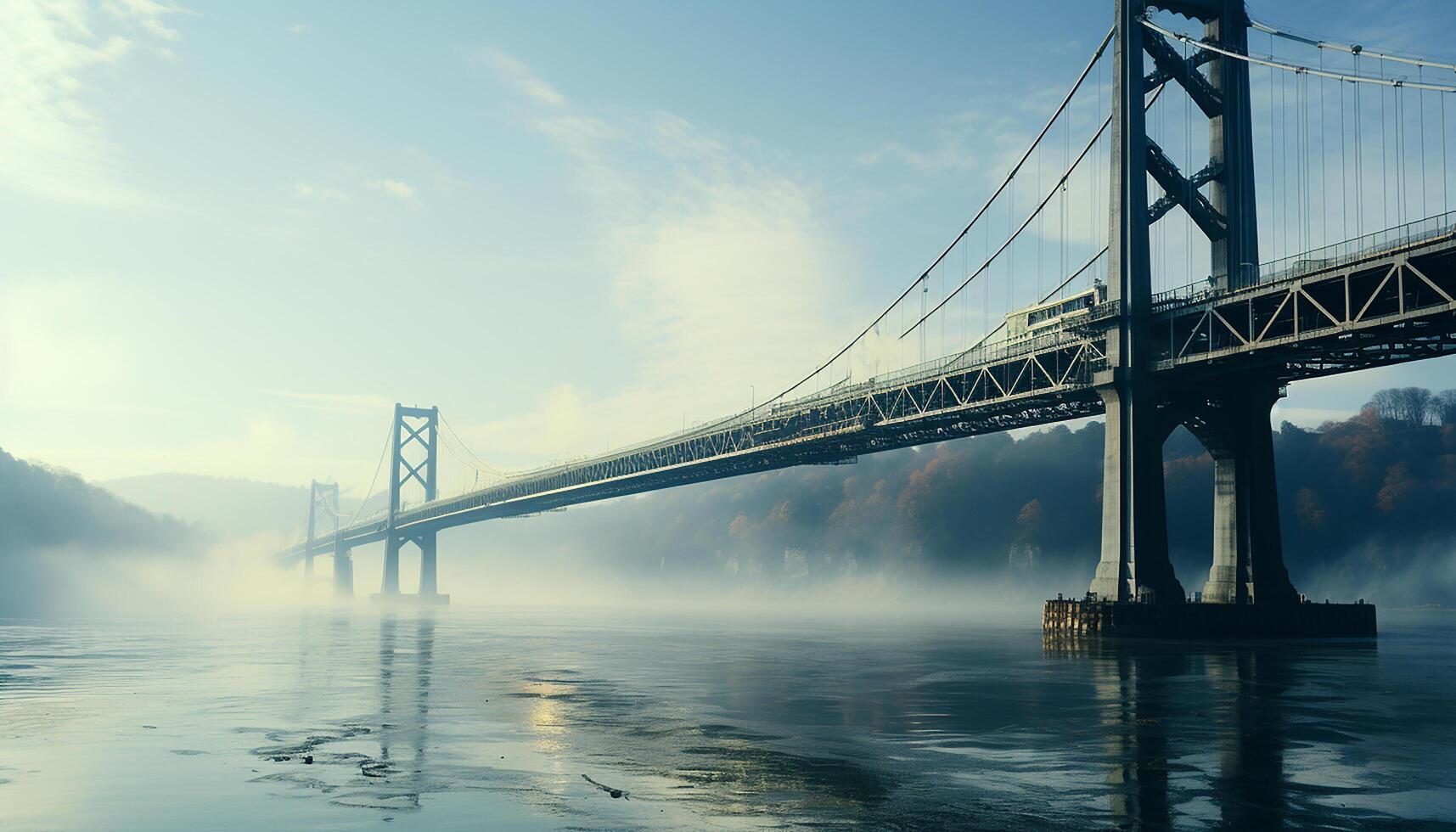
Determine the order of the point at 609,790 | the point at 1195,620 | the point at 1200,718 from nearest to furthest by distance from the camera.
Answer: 1. the point at 609,790
2. the point at 1200,718
3. the point at 1195,620

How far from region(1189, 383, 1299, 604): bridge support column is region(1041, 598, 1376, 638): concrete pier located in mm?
1016

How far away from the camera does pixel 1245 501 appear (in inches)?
2381

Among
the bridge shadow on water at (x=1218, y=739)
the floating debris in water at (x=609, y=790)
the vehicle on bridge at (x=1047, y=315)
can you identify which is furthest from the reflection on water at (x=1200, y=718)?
the vehicle on bridge at (x=1047, y=315)

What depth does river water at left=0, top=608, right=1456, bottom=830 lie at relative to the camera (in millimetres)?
14812

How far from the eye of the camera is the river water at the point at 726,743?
14812 millimetres

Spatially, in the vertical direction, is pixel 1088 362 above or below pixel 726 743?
above

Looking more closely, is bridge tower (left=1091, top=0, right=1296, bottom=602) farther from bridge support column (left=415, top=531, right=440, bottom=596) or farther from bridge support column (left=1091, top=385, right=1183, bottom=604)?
bridge support column (left=415, top=531, right=440, bottom=596)

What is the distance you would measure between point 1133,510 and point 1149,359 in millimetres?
7221

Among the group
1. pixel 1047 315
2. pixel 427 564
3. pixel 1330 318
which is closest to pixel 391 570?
pixel 427 564

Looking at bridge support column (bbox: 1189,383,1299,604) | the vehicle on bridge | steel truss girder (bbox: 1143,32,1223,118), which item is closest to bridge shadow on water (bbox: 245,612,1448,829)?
bridge support column (bbox: 1189,383,1299,604)

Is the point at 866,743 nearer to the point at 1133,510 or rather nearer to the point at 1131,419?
the point at 1133,510

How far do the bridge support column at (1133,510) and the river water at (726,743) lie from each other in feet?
38.4

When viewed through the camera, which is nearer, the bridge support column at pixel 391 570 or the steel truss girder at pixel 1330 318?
the steel truss girder at pixel 1330 318

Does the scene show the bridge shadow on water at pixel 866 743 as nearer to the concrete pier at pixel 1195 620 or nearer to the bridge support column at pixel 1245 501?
the concrete pier at pixel 1195 620
